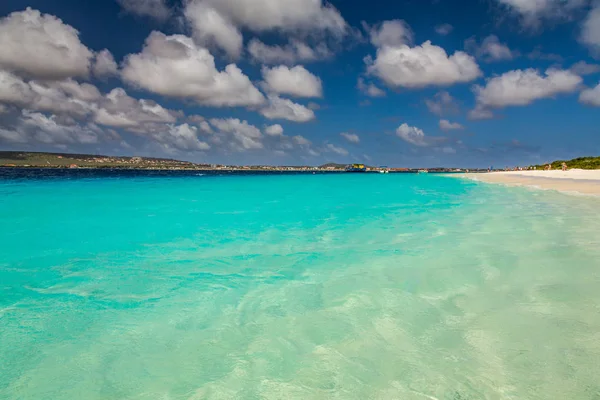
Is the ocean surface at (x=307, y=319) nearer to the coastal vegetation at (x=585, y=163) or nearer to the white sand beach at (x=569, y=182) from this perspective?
the white sand beach at (x=569, y=182)

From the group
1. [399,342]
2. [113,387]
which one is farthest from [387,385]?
[113,387]

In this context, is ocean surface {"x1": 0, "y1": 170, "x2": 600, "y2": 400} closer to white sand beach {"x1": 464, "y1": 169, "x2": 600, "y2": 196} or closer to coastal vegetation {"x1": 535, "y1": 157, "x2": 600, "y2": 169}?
white sand beach {"x1": 464, "y1": 169, "x2": 600, "y2": 196}

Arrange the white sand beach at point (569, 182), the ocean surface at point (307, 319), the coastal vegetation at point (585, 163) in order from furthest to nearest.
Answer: the coastal vegetation at point (585, 163) → the white sand beach at point (569, 182) → the ocean surface at point (307, 319)

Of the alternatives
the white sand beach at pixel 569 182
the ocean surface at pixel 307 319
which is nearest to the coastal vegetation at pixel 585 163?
the white sand beach at pixel 569 182

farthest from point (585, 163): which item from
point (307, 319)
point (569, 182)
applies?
point (307, 319)

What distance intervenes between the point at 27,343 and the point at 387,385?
492 cm

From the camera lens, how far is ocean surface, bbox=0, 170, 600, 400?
145 inches

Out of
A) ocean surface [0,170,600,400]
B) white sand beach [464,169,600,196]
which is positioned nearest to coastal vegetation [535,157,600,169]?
white sand beach [464,169,600,196]

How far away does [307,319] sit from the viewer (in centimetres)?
532

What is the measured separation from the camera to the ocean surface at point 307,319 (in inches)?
145

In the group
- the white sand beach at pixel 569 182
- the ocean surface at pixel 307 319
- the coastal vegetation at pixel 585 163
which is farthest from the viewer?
the coastal vegetation at pixel 585 163

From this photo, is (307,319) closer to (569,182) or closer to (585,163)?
(569,182)

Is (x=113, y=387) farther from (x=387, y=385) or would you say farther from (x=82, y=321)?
(x=387, y=385)

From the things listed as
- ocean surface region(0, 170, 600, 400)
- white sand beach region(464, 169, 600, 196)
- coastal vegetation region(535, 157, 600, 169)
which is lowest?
ocean surface region(0, 170, 600, 400)
